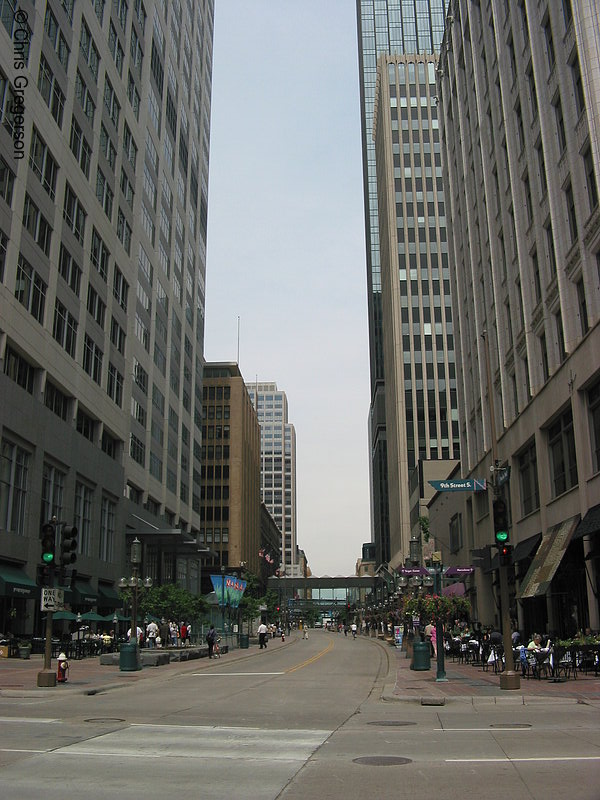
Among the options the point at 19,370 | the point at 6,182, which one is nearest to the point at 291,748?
the point at 19,370

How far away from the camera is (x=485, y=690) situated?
21.1 meters

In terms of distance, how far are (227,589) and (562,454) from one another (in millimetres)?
35542

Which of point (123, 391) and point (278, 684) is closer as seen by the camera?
point (278, 684)

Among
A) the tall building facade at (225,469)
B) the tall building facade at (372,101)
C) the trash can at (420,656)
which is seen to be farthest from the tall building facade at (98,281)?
the tall building facade at (372,101)

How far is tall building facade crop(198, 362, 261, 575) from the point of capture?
441ft

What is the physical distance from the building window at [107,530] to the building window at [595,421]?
41485 millimetres

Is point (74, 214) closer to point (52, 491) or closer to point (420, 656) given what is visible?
point (52, 491)

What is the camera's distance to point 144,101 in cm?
7481

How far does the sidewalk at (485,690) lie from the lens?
18734 millimetres

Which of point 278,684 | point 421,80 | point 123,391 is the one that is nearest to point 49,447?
point 123,391

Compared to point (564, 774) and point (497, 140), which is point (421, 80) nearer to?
point (497, 140)

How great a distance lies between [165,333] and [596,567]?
64.1 meters

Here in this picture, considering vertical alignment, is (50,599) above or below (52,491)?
below

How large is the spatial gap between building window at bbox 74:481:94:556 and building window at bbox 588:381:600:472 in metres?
37.1
